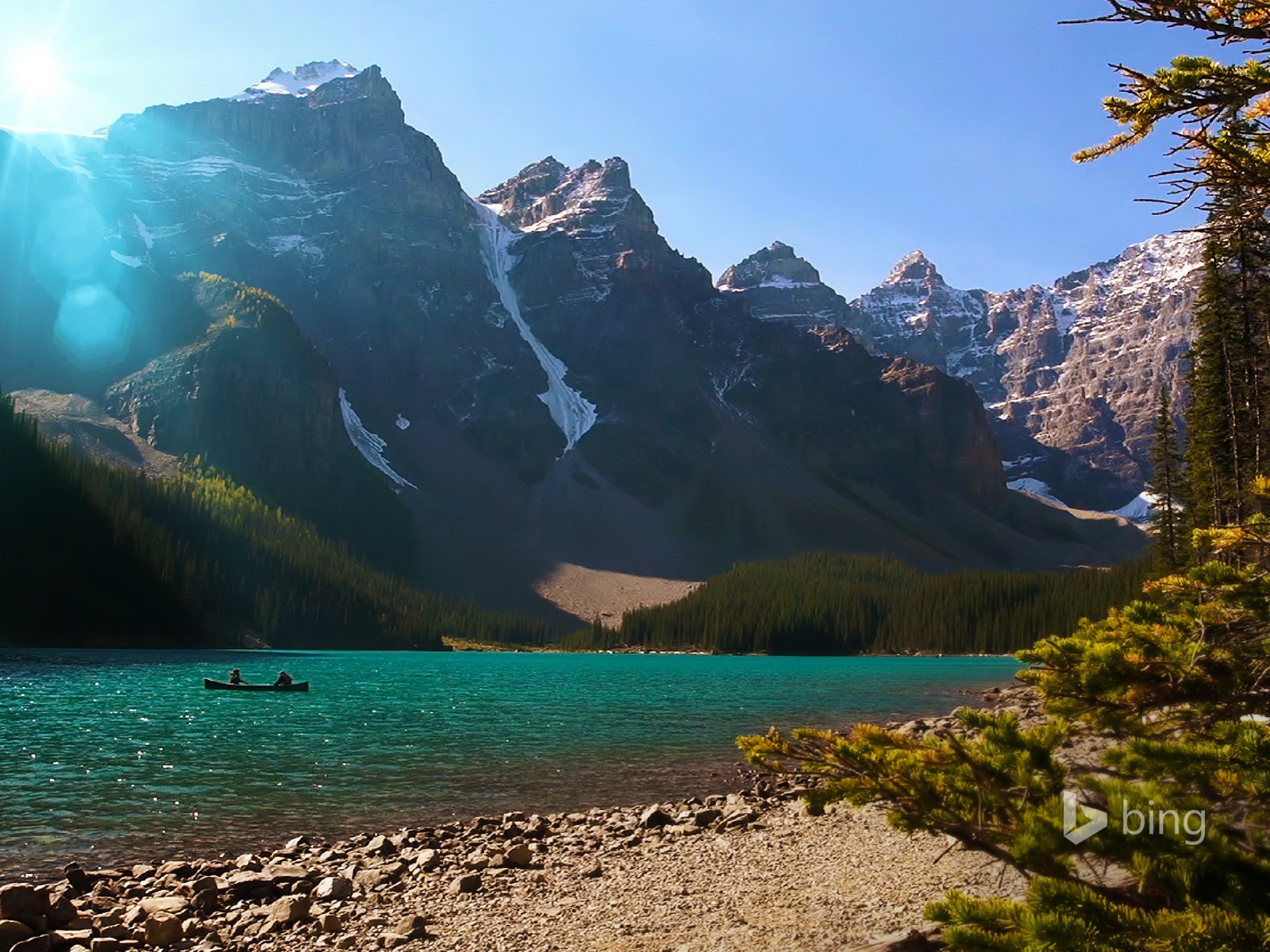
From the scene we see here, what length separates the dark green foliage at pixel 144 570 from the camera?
12456cm

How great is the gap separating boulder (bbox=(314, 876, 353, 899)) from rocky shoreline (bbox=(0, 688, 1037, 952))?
0.04 m

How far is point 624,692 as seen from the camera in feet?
226

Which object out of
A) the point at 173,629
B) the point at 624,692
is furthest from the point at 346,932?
the point at 173,629

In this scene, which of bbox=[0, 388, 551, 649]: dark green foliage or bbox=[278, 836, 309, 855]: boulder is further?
bbox=[0, 388, 551, 649]: dark green foliage

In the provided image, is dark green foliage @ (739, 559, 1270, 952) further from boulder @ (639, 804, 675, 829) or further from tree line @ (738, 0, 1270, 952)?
boulder @ (639, 804, 675, 829)

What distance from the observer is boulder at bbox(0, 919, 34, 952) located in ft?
39.7

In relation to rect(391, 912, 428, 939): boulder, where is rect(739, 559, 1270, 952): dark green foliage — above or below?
above

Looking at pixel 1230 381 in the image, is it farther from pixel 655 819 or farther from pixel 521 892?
pixel 521 892

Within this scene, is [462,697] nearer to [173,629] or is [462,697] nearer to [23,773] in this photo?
[23,773]

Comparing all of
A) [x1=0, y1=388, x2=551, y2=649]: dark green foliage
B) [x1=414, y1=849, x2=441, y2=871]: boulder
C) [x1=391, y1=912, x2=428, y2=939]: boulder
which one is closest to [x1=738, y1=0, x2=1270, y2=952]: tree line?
[x1=391, y1=912, x2=428, y2=939]: boulder

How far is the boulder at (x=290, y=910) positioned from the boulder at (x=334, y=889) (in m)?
0.56

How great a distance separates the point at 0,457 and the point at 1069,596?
6765 inches

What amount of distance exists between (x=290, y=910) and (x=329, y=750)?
21401 millimetres

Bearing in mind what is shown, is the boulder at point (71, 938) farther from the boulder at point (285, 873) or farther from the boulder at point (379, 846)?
the boulder at point (379, 846)
